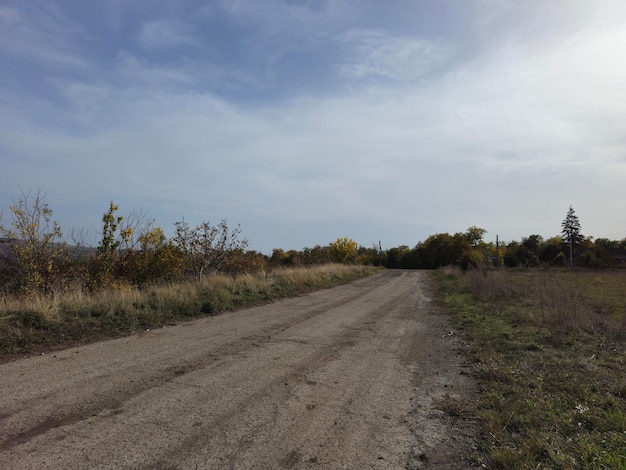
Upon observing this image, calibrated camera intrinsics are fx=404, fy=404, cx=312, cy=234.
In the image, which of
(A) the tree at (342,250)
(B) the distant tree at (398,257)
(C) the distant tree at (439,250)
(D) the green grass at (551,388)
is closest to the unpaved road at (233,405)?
(D) the green grass at (551,388)

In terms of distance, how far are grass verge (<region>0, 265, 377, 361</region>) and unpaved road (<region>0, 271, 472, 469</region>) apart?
0.81 metres

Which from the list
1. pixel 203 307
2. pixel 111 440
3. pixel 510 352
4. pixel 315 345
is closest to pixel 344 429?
pixel 111 440

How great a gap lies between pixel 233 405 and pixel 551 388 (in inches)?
159

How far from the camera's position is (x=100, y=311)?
920 centimetres

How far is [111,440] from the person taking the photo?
3.63 meters

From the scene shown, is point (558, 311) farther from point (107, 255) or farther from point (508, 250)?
point (508, 250)

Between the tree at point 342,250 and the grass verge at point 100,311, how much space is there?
36426 mm

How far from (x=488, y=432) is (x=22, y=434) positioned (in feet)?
14.5

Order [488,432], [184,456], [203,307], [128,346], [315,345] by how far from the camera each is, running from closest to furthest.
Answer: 1. [184,456]
2. [488,432]
3. [128,346]
4. [315,345]
5. [203,307]

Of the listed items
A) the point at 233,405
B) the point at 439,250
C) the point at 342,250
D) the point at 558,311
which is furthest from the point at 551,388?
the point at 439,250

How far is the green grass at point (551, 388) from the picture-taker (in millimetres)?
3490

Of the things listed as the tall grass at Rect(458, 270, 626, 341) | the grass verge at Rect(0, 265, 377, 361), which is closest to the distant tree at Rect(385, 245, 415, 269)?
the tall grass at Rect(458, 270, 626, 341)

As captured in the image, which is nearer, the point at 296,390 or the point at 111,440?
the point at 111,440

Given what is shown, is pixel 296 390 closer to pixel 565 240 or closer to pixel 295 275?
pixel 295 275
